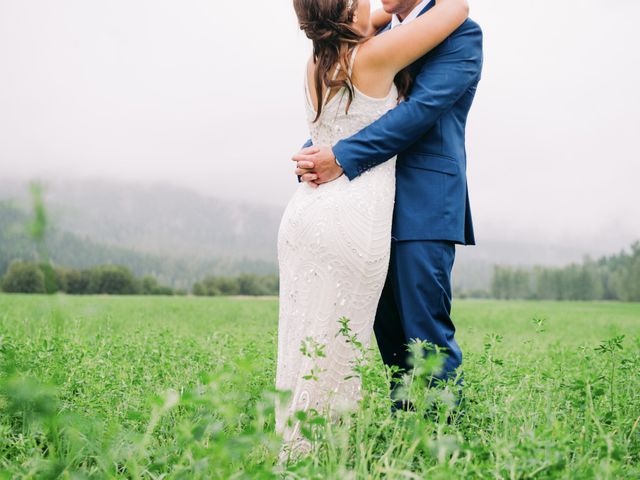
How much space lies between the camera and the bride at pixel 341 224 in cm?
345

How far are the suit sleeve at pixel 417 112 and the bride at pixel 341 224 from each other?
0.11 m

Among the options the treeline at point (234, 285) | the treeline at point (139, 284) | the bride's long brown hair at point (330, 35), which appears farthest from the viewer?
the treeline at point (234, 285)

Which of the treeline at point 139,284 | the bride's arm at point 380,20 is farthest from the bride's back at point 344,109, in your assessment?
the treeline at point 139,284

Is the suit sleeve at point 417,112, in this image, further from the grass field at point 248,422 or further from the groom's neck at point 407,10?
the grass field at point 248,422

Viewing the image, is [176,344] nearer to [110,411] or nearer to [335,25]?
[110,411]

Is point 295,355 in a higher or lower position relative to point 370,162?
lower

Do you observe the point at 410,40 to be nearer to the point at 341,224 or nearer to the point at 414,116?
the point at 414,116

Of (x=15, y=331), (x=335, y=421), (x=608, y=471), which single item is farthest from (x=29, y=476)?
(x=15, y=331)

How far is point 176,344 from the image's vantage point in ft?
22.7

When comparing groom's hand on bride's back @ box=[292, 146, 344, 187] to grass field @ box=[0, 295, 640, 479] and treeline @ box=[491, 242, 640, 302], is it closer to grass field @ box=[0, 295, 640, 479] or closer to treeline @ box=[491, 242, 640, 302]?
grass field @ box=[0, 295, 640, 479]

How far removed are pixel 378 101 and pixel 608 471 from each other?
2232 mm

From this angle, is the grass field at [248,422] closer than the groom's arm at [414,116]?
Yes

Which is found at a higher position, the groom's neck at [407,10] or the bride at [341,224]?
the groom's neck at [407,10]

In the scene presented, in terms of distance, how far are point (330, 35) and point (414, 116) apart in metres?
0.64
